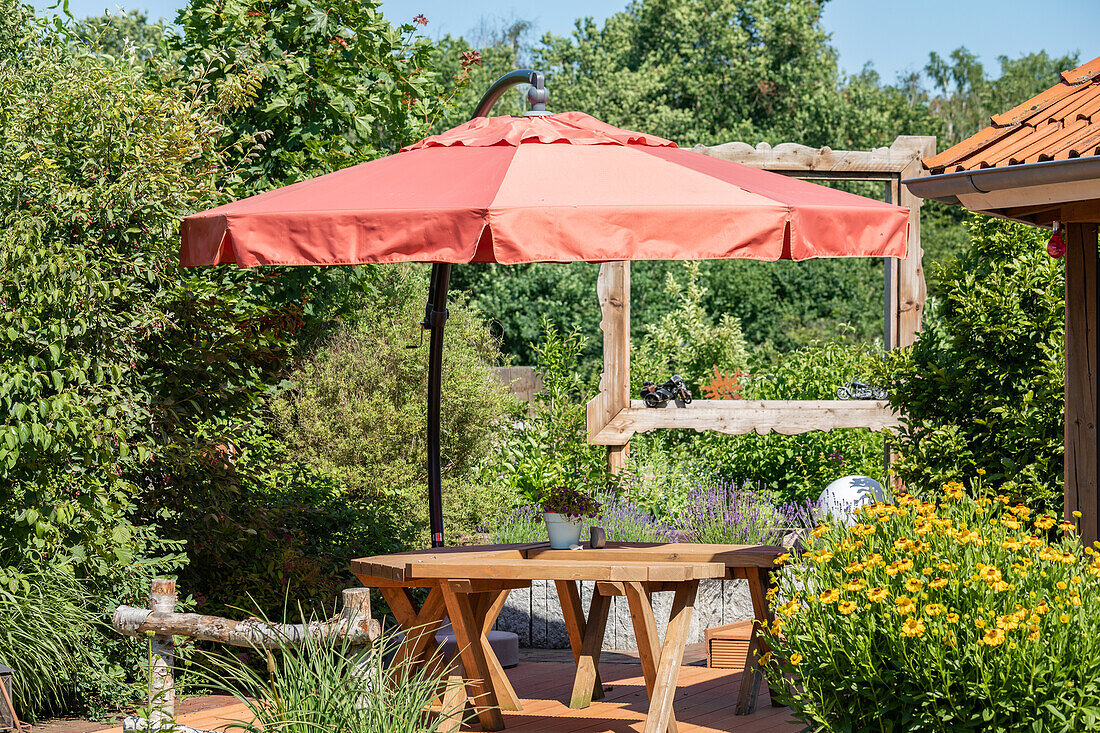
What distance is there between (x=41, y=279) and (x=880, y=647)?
3518 mm

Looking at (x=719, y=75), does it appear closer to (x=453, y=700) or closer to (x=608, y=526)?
(x=608, y=526)

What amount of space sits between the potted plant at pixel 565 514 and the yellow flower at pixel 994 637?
1948mm

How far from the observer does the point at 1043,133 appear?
13.4 ft

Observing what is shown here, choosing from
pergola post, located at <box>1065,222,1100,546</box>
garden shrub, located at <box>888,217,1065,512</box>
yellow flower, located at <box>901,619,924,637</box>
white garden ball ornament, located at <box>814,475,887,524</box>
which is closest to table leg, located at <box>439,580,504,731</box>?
yellow flower, located at <box>901,619,924,637</box>

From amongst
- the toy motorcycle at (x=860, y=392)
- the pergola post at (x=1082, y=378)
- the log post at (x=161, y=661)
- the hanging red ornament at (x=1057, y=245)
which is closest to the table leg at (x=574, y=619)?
the log post at (x=161, y=661)

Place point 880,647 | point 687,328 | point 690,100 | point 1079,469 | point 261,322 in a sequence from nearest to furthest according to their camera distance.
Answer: point 880,647 → point 1079,469 → point 261,322 → point 687,328 → point 690,100

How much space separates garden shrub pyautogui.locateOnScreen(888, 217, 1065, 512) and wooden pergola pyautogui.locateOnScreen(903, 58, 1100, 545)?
98 centimetres

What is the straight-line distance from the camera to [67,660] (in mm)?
4574

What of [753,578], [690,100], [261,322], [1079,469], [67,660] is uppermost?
[690,100]

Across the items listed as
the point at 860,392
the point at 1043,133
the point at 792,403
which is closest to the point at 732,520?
the point at 792,403

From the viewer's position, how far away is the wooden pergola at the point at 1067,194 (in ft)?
12.5

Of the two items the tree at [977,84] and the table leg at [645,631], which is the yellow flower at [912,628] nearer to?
the table leg at [645,631]

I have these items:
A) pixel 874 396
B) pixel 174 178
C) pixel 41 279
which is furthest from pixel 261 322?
pixel 874 396

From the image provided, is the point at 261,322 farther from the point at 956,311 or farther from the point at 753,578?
the point at 956,311
